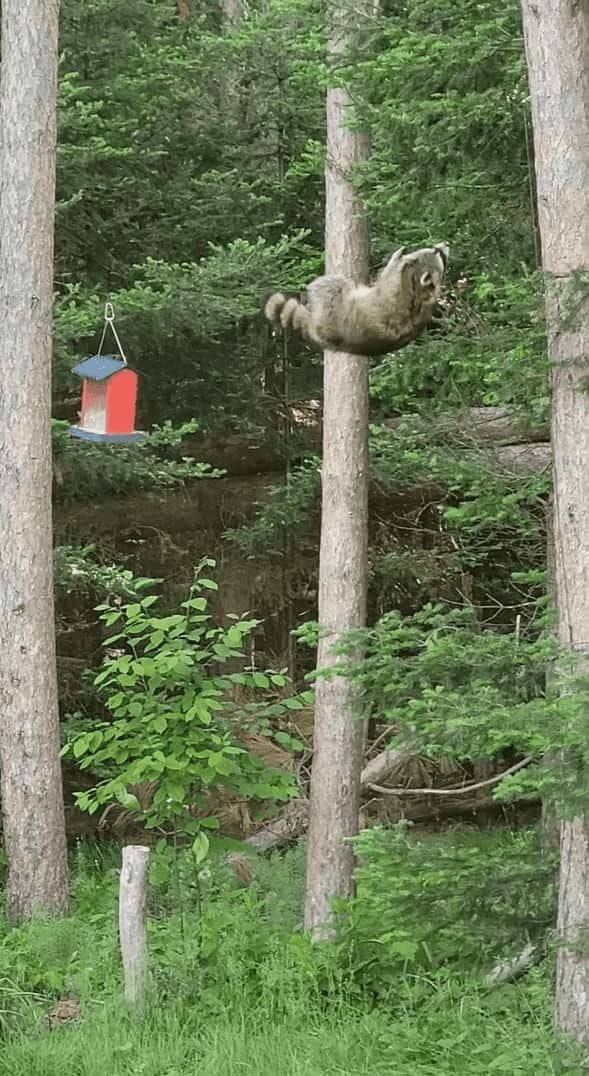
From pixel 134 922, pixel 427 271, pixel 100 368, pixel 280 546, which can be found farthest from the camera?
pixel 280 546

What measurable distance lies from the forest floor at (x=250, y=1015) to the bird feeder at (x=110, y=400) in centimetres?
235

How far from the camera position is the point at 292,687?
12.8 m

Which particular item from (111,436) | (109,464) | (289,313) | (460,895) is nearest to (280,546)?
(109,464)

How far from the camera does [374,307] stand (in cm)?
466

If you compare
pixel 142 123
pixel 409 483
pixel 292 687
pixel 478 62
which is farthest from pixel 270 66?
pixel 478 62

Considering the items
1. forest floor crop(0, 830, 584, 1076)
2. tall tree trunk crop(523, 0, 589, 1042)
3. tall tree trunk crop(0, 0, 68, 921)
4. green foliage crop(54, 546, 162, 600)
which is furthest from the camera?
green foliage crop(54, 546, 162, 600)

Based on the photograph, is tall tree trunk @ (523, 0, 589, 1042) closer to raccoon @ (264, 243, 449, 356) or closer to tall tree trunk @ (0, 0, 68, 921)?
raccoon @ (264, 243, 449, 356)

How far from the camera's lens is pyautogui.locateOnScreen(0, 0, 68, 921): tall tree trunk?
30.5ft

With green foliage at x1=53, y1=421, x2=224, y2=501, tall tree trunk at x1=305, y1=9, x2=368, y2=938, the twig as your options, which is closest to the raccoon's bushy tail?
the twig

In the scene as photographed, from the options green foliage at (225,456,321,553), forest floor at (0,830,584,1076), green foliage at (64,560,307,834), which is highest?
green foliage at (225,456,321,553)

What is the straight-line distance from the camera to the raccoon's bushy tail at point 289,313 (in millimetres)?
4863

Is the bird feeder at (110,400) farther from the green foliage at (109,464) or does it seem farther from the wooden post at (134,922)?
the green foliage at (109,464)

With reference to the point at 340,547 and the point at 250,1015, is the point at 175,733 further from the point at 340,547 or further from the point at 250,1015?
the point at 340,547

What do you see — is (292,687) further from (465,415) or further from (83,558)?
(465,415)
